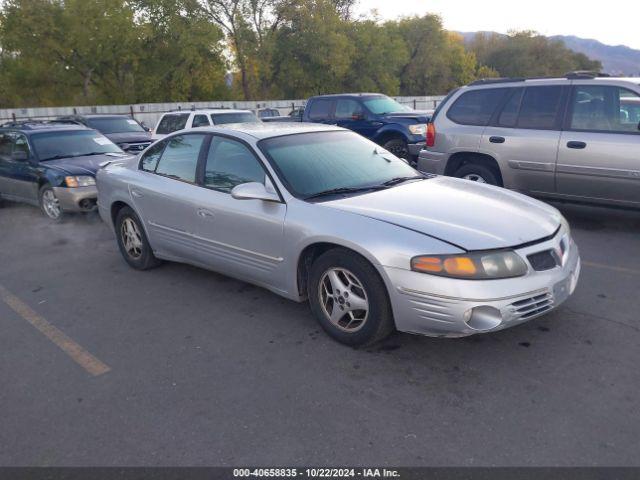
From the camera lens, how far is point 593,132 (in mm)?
6234

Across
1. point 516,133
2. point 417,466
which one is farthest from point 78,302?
point 516,133

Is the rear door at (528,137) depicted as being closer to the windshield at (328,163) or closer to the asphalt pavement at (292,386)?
the asphalt pavement at (292,386)

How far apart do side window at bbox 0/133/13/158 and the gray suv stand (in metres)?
7.03

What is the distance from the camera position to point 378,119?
39.5 ft

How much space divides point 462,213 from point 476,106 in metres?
4.03

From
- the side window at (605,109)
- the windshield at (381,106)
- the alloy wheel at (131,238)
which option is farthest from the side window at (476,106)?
the windshield at (381,106)

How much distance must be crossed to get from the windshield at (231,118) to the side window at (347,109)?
1.97 meters

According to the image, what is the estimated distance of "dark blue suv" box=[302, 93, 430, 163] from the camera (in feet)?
37.5

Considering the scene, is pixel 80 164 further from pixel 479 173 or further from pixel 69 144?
pixel 479 173

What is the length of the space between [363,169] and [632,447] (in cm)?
275

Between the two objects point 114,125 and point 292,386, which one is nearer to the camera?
point 292,386

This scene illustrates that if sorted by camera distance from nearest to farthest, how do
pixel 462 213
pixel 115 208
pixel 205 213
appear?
1. pixel 462 213
2. pixel 205 213
3. pixel 115 208

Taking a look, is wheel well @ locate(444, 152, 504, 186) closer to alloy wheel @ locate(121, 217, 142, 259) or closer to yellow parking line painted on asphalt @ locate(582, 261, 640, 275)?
yellow parking line painted on asphalt @ locate(582, 261, 640, 275)

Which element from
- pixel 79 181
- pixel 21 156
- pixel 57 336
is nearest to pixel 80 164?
pixel 79 181
